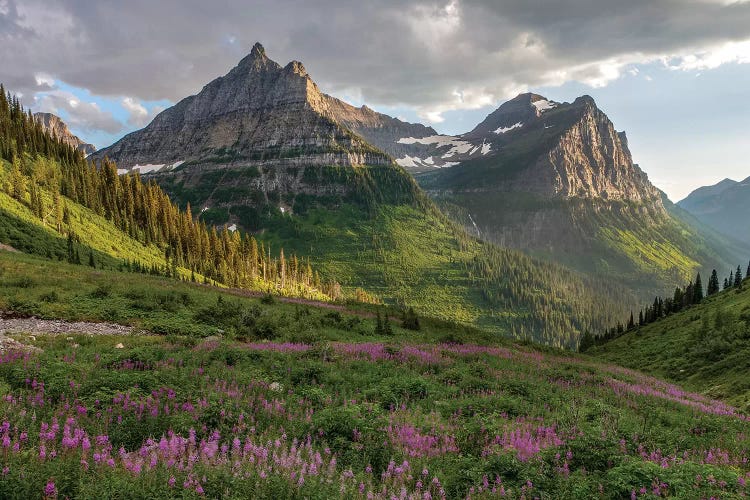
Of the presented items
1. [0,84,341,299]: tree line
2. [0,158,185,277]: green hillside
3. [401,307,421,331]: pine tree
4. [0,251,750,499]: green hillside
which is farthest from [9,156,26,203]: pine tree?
[401,307,421,331]: pine tree

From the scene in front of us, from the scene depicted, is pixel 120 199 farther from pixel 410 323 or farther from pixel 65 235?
pixel 410 323

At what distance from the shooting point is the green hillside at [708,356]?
1037 inches

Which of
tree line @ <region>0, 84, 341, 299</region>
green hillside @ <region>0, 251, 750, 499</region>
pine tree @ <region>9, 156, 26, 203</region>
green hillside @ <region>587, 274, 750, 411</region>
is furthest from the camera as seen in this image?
tree line @ <region>0, 84, 341, 299</region>

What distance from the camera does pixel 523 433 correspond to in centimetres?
927

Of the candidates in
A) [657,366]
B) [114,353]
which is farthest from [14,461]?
[657,366]

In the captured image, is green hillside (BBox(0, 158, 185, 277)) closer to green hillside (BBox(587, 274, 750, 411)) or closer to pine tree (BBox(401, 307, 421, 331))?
pine tree (BBox(401, 307, 421, 331))

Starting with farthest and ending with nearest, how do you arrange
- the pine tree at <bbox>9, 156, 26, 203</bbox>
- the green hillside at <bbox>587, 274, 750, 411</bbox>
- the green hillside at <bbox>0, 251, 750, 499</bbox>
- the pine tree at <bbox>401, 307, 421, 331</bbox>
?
the pine tree at <bbox>9, 156, 26, 203</bbox>
the pine tree at <bbox>401, 307, 421, 331</bbox>
the green hillside at <bbox>587, 274, 750, 411</bbox>
the green hillside at <bbox>0, 251, 750, 499</bbox>

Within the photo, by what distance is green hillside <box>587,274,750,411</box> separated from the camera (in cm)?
2635

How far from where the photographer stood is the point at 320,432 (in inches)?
297

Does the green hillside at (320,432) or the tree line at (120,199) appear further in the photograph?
the tree line at (120,199)

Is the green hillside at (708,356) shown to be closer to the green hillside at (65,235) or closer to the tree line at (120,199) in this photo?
the green hillside at (65,235)

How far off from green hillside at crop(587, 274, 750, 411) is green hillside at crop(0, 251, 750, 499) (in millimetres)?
16148

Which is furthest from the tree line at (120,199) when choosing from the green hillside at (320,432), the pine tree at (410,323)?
the green hillside at (320,432)

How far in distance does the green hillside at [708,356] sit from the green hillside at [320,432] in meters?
16.1
